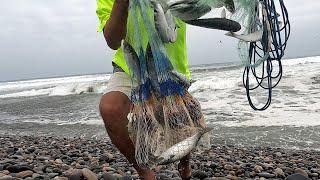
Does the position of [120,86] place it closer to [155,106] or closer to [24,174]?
[155,106]

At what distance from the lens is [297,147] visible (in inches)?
295

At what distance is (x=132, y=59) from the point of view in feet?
9.32

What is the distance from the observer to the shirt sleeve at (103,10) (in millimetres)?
3004

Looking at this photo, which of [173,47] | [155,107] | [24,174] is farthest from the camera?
[24,174]

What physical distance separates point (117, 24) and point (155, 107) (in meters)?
0.65

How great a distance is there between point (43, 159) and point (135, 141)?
3.05 meters

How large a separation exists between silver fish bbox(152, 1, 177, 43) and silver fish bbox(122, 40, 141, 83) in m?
0.24

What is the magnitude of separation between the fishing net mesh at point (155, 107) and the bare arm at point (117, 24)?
0.22 ft

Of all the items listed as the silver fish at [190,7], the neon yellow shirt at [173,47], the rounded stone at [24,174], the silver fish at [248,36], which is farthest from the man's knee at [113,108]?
the rounded stone at [24,174]

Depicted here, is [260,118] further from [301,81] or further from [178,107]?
[301,81]

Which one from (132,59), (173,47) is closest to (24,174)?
(132,59)

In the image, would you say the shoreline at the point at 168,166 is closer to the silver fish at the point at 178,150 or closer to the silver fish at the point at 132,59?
the silver fish at the point at 178,150

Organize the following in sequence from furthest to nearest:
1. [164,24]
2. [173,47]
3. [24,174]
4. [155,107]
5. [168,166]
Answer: [168,166] → [24,174] → [173,47] → [155,107] → [164,24]

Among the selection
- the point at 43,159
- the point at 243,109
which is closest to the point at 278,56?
the point at 43,159
